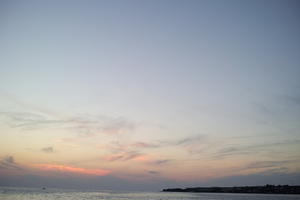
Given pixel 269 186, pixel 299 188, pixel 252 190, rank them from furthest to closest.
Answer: pixel 252 190 < pixel 269 186 < pixel 299 188

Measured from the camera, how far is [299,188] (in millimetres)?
155000

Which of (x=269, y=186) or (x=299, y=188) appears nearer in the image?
(x=299, y=188)

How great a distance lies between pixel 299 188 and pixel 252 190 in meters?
41.8

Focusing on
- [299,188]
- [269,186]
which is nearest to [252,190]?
[269,186]

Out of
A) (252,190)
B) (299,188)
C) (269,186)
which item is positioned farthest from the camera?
(252,190)

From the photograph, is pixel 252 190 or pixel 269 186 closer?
pixel 269 186

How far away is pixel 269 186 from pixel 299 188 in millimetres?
25408

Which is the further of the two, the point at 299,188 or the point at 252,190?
the point at 252,190

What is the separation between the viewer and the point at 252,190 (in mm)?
192000

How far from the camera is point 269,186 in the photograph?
178 metres

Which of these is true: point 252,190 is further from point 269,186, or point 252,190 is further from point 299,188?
point 299,188

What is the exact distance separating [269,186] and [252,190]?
16649 mm
